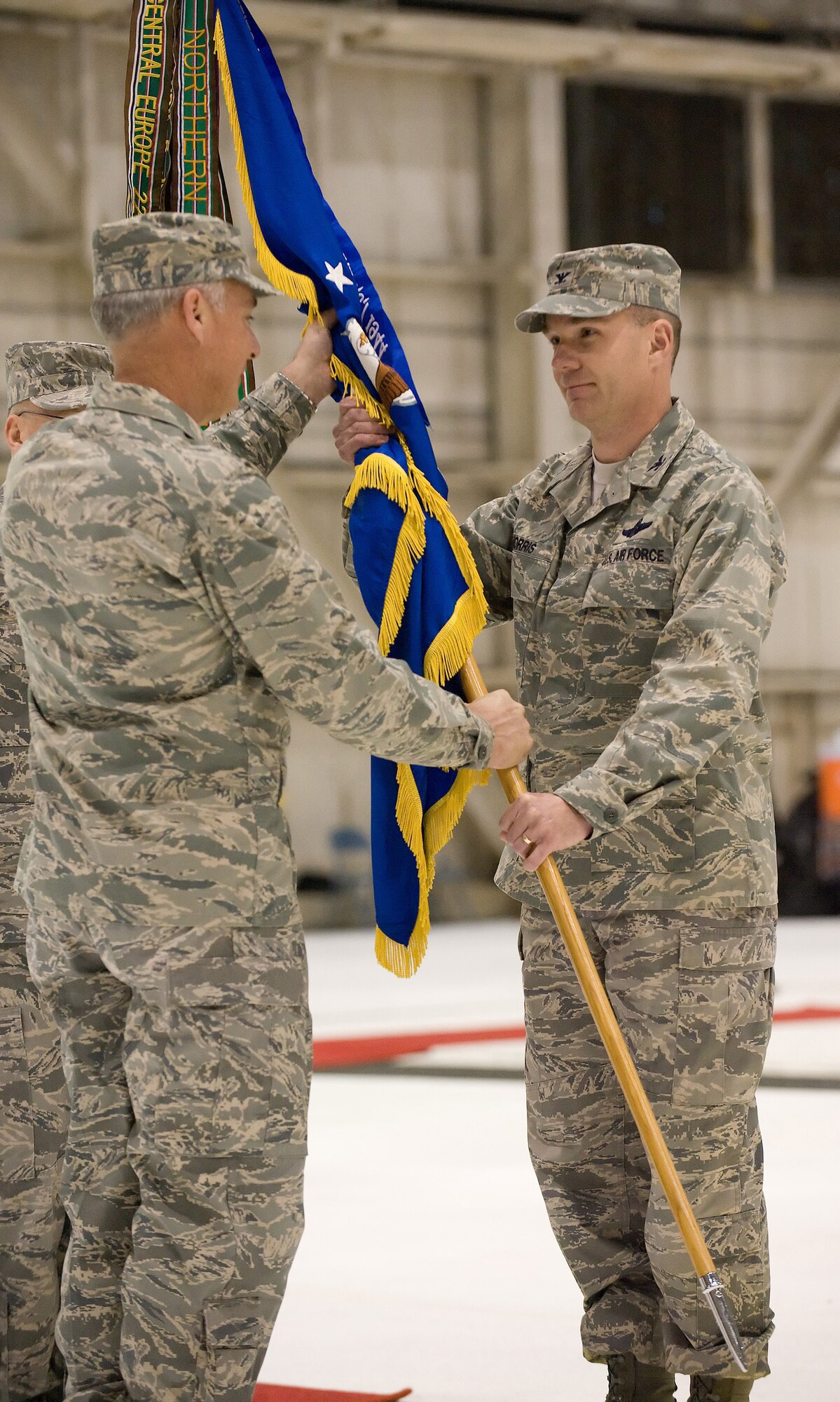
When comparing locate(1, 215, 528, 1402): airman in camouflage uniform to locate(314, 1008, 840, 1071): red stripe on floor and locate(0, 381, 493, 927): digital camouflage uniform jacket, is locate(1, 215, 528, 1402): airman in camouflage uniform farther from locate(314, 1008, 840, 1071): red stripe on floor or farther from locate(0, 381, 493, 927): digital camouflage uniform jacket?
locate(314, 1008, 840, 1071): red stripe on floor

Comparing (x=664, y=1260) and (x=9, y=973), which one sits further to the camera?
(x=9, y=973)

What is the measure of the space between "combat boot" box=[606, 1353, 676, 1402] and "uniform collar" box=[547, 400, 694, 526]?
1.41 metres

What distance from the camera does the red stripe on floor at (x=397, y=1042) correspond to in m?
6.59

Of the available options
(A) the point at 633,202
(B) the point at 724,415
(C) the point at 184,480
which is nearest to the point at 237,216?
(A) the point at 633,202

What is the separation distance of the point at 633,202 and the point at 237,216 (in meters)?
2.71

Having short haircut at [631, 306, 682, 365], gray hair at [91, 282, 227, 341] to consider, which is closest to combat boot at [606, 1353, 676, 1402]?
short haircut at [631, 306, 682, 365]

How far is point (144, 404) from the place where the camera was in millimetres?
2273

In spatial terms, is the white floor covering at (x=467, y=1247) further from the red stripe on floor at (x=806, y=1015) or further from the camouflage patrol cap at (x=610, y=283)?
the camouflage patrol cap at (x=610, y=283)

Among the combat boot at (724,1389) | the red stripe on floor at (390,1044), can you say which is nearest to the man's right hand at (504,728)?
the combat boot at (724,1389)

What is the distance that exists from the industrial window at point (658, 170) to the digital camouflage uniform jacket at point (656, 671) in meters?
9.17

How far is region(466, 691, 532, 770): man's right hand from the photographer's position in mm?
2541

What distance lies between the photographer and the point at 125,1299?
2.24 meters

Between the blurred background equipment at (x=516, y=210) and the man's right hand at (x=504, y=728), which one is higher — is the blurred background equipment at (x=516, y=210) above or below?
above

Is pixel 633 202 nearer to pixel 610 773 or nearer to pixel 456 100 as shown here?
pixel 456 100
